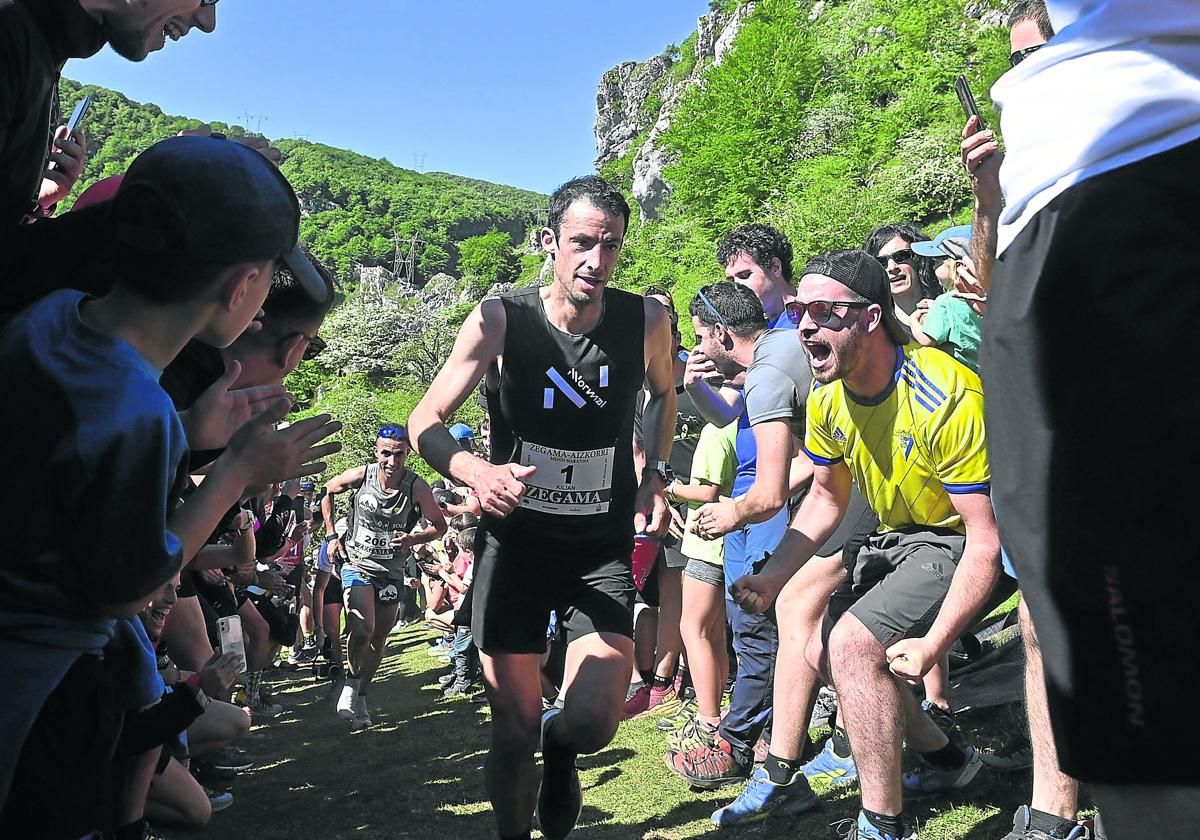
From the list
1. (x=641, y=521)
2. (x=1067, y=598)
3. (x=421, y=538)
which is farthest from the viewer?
(x=421, y=538)

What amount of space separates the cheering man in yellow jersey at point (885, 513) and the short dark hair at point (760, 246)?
7.49 feet

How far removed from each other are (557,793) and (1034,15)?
3393mm

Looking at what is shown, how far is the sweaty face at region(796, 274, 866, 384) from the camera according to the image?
3914 mm

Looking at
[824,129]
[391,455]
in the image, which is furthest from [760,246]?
[824,129]

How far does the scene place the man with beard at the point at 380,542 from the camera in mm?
9249

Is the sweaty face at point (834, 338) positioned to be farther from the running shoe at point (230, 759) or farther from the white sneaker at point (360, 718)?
the white sneaker at point (360, 718)

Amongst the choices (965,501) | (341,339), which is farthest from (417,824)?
(341,339)

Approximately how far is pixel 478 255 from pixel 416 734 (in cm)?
13612

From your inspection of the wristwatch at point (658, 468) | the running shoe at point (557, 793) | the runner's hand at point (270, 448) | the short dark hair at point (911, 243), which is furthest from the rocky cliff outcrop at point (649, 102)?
the runner's hand at point (270, 448)

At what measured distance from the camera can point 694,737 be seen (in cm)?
579

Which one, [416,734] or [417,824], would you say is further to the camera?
[416,734]

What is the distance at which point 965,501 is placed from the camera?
3.58 m

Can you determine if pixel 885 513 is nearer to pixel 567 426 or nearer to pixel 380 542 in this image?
pixel 567 426

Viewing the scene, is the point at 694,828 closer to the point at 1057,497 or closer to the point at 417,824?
the point at 417,824
